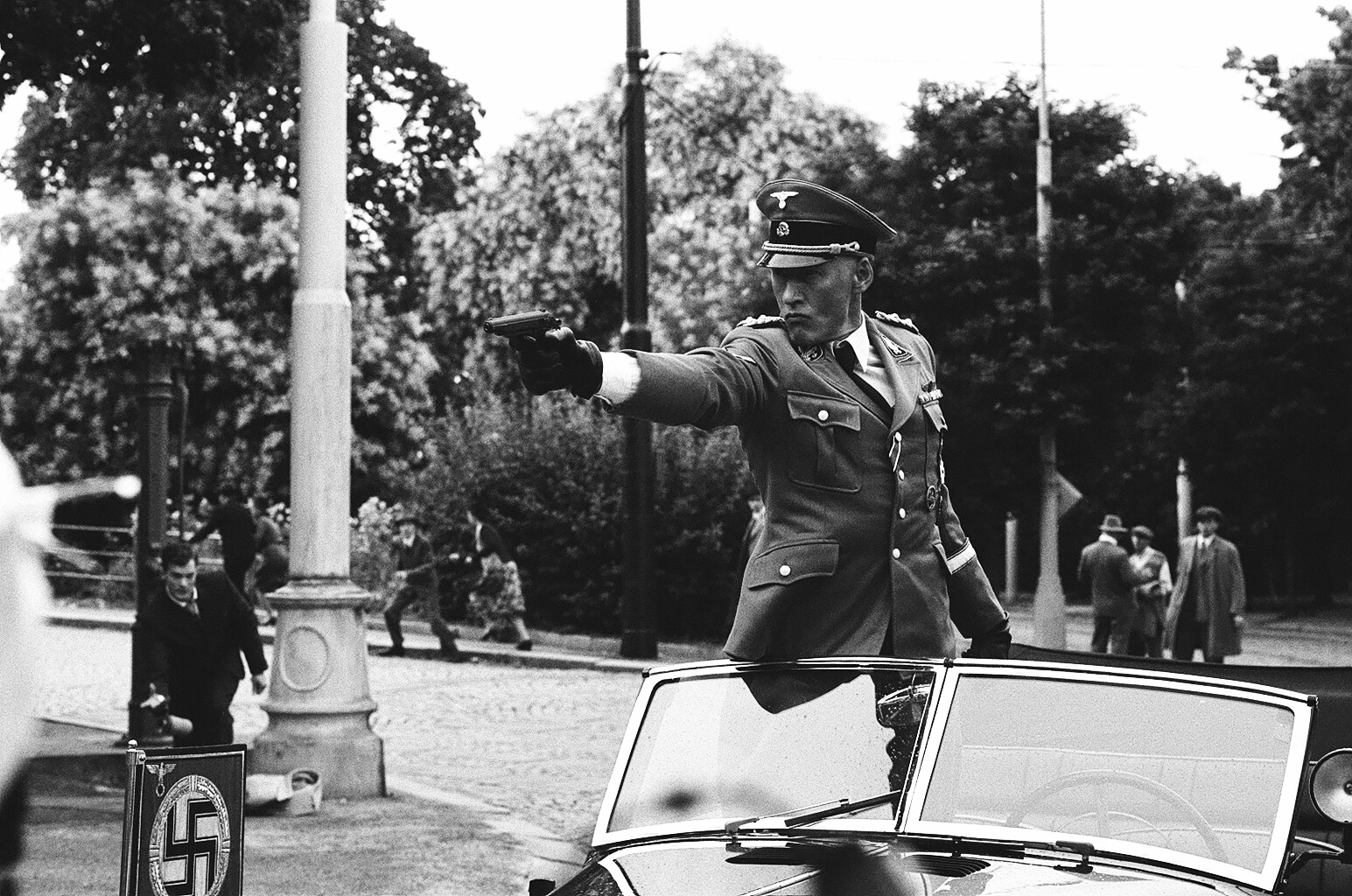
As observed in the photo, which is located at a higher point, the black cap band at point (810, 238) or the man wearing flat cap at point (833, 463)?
the black cap band at point (810, 238)

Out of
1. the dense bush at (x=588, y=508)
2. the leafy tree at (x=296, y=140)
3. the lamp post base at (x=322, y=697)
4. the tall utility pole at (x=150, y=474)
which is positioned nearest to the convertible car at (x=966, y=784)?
the lamp post base at (x=322, y=697)

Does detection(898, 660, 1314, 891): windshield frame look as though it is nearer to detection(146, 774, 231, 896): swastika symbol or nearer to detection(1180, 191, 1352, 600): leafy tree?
detection(146, 774, 231, 896): swastika symbol

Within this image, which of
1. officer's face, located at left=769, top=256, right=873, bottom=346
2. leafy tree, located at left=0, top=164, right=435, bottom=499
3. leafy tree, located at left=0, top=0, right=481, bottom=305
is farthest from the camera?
leafy tree, located at left=0, top=0, right=481, bottom=305

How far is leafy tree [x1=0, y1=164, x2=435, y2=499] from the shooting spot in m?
36.7

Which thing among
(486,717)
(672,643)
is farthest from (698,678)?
(672,643)

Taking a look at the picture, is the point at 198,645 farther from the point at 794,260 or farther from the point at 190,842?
the point at 794,260

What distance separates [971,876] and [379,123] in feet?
148

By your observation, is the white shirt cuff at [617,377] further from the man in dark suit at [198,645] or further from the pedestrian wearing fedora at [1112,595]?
the pedestrian wearing fedora at [1112,595]

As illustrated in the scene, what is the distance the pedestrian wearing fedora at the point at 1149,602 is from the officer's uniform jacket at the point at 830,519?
1679cm

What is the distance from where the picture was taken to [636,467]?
21.1 metres

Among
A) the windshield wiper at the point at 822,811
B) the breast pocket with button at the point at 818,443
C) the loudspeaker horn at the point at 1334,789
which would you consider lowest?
the windshield wiper at the point at 822,811

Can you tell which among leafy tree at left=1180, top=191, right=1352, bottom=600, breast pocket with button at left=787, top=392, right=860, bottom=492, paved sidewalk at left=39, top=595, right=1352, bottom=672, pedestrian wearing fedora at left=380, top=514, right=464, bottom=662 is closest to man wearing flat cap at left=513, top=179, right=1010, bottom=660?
breast pocket with button at left=787, top=392, right=860, bottom=492

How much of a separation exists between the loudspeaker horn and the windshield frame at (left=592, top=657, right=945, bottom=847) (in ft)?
2.44

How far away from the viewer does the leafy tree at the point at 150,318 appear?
36.7 meters
